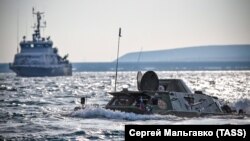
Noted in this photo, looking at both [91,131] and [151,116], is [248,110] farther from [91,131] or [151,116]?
[91,131]

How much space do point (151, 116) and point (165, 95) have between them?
2.29m

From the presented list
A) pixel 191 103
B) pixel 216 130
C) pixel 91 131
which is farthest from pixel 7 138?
pixel 191 103

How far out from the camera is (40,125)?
1337 inches
